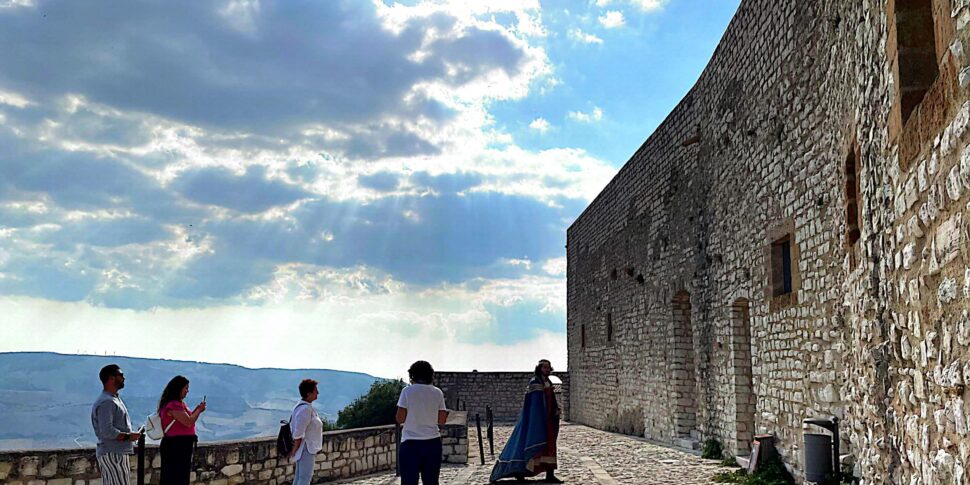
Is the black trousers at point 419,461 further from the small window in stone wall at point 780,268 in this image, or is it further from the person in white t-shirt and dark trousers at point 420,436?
the small window in stone wall at point 780,268

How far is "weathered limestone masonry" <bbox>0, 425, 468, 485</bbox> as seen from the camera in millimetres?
7645

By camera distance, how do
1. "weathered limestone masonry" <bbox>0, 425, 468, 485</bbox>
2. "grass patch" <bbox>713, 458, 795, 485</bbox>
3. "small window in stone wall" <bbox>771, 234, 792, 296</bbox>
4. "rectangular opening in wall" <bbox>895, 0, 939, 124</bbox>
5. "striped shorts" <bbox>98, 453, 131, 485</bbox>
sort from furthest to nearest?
"small window in stone wall" <bbox>771, 234, 792, 296</bbox> < "grass patch" <bbox>713, 458, 795, 485</bbox> < "weathered limestone masonry" <bbox>0, 425, 468, 485</bbox> < "striped shorts" <bbox>98, 453, 131, 485</bbox> < "rectangular opening in wall" <bbox>895, 0, 939, 124</bbox>

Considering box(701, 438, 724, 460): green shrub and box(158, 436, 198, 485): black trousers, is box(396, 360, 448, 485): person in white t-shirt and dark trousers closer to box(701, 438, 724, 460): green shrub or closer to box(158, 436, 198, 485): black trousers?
box(158, 436, 198, 485): black trousers

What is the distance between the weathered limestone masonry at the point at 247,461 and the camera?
7.64m

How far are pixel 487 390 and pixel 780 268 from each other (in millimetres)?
Answer: 21911

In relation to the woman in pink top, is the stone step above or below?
below

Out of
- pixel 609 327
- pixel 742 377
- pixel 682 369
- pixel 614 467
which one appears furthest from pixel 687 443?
pixel 609 327

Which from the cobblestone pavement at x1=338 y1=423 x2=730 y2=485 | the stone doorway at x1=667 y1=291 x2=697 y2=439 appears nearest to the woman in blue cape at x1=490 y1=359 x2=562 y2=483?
the cobblestone pavement at x1=338 y1=423 x2=730 y2=485

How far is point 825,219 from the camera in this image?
819 cm

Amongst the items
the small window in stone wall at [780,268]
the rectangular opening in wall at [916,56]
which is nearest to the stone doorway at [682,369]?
the small window in stone wall at [780,268]

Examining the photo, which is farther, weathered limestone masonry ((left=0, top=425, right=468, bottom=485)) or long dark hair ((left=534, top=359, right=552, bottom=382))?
long dark hair ((left=534, top=359, right=552, bottom=382))

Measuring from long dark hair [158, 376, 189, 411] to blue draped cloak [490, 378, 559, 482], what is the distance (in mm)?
4012

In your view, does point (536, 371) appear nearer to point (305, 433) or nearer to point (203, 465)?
point (305, 433)

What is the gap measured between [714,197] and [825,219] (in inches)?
172
